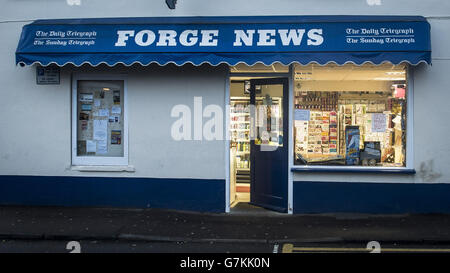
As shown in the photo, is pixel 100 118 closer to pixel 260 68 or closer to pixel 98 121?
pixel 98 121

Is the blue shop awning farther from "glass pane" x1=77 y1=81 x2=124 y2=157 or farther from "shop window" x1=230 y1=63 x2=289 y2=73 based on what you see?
"glass pane" x1=77 y1=81 x2=124 y2=157

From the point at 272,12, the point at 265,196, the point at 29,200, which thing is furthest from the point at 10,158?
the point at 272,12

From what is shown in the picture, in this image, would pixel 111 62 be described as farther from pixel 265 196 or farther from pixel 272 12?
pixel 265 196

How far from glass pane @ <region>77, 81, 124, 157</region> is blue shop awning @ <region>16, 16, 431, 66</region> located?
1.16 m

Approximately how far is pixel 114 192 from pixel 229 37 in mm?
3877

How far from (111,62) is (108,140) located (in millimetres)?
1867

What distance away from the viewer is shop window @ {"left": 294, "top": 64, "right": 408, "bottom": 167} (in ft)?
33.0

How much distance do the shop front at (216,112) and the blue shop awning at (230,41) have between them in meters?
0.02

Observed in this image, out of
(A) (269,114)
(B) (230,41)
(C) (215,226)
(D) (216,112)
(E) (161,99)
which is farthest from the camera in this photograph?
(A) (269,114)

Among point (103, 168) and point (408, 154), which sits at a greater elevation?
point (408, 154)

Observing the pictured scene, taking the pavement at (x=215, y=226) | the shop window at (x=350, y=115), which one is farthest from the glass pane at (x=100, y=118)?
the shop window at (x=350, y=115)

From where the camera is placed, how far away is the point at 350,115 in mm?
10273

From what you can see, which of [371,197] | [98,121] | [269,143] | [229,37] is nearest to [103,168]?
[98,121]

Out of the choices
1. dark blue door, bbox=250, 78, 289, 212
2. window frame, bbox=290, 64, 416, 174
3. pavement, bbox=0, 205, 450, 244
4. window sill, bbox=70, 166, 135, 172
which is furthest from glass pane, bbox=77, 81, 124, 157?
window frame, bbox=290, 64, 416, 174
